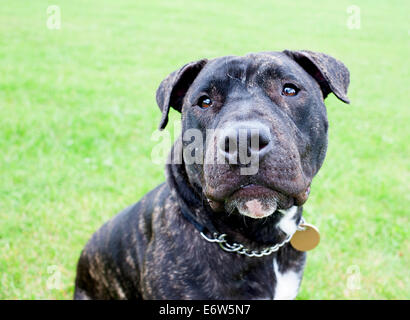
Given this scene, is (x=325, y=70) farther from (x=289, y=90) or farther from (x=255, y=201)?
(x=255, y=201)

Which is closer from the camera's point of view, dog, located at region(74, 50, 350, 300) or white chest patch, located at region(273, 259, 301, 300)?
dog, located at region(74, 50, 350, 300)

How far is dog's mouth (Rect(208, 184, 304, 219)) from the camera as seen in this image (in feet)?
7.56

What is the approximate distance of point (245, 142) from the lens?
2146mm

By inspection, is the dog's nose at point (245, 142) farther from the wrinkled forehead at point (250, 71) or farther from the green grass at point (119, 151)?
the green grass at point (119, 151)

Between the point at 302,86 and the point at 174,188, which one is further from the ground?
the point at 302,86

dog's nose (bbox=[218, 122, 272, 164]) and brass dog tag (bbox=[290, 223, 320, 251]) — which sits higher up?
dog's nose (bbox=[218, 122, 272, 164])

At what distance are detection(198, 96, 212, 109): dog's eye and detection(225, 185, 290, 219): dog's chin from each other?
0.68 metres

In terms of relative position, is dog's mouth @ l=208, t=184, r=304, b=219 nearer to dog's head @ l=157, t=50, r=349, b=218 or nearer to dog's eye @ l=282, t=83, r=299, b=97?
dog's head @ l=157, t=50, r=349, b=218

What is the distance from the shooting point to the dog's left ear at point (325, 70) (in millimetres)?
2715

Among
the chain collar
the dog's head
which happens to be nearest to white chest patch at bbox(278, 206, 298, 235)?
the chain collar

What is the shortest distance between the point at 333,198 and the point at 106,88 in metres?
5.39
